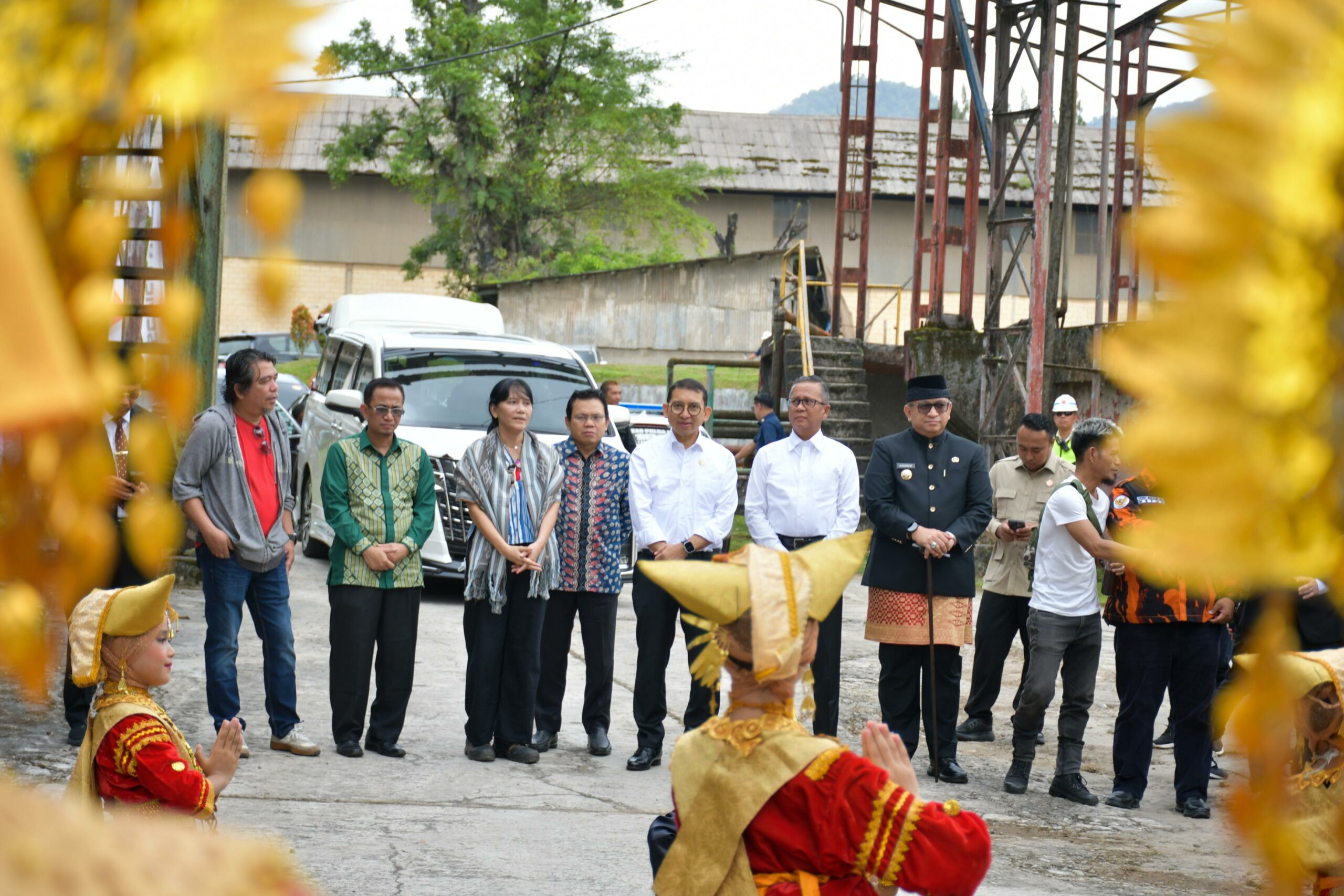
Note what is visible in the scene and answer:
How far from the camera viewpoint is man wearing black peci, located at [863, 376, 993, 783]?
6.75 metres

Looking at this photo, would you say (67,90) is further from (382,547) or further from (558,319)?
(558,319)

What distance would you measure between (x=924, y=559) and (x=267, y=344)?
23205 millimetres

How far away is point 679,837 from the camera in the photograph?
279cm

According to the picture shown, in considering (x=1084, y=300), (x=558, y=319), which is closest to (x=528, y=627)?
(x=558, y=319)

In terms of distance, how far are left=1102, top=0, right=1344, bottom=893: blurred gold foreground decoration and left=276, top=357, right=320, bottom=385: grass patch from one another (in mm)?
23937

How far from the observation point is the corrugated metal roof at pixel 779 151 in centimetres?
3309

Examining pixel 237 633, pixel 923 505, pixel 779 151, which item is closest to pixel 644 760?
pixel 923 505

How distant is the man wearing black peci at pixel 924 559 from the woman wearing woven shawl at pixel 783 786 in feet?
13.0

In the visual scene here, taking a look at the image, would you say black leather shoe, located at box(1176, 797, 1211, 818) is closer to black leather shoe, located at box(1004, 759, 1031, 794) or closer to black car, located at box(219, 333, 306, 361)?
→ black leather shoe, located at box(1004, 759, 1031, 794)

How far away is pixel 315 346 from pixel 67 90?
3161 cm

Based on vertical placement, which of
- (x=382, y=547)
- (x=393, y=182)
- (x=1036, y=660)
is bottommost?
(x=1036, y=660)

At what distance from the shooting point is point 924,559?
6.80 metres

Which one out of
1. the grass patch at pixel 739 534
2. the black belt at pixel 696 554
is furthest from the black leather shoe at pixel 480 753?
the grass patch at pixel 739 534

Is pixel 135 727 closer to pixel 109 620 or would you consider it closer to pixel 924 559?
pixel 109 620
